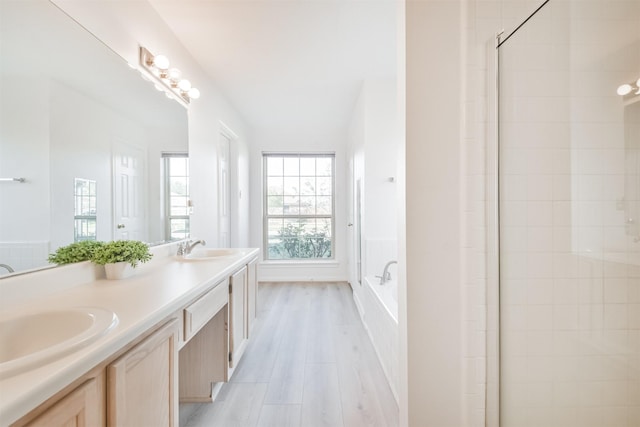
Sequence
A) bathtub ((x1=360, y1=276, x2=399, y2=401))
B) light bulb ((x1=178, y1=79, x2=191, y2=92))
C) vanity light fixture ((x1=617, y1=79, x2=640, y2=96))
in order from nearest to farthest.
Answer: vanity light fixture ((x1=617, y1=79, x2=640, y2=96)), bathtub ((x1=360, y1=276, x2=399, y2=401)), light bulb ((x1=178, y1=79, x2=191, y2=92))

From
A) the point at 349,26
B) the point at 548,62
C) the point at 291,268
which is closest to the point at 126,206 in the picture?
the point at 349,26

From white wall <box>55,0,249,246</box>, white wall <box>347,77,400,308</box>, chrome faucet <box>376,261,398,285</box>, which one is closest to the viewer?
white wall <box>55,0,249,246</box>

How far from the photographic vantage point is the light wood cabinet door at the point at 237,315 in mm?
1911

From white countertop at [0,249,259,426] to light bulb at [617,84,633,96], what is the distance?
5.50 ft

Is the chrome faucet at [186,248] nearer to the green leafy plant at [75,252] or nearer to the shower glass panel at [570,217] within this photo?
the green leafy plant at [75,252]

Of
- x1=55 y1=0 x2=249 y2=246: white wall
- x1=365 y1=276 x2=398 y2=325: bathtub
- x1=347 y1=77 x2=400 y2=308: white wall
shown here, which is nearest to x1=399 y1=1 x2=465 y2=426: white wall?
x1=365 y1=276 x2=398 y2=325: bathtub

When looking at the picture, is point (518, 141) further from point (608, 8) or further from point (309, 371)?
point (309, 371)

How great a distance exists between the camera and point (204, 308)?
1427 millimetres

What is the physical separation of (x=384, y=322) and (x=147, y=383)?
157 cm

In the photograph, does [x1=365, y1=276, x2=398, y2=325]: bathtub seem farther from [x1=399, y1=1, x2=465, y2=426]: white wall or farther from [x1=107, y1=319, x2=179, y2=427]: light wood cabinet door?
[x1=107, y1=319, x2=179, y2=427]: light wood cabinet door

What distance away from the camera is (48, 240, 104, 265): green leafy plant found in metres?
1.23

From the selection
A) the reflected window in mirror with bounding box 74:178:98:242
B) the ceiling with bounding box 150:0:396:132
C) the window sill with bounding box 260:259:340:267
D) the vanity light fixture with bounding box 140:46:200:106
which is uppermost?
the ceiling with bounding box 150:0:396:132

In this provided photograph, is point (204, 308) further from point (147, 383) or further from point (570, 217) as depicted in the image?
point (570, 217)

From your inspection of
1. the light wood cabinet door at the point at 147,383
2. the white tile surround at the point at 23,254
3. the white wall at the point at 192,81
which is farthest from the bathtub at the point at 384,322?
the white tile surround at the point at 23,254
